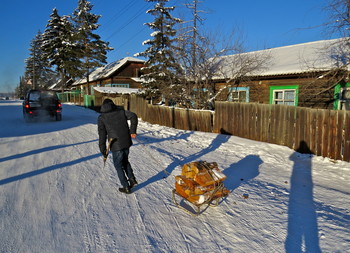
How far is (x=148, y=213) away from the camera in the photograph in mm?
3385

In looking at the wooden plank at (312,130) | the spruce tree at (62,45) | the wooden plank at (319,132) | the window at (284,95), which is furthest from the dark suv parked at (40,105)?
the spruce tree at (62,45)

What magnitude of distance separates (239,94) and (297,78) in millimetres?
3443

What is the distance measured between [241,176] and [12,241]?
168 inches

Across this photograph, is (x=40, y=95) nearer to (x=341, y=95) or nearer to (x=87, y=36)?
(x=341, y=95)

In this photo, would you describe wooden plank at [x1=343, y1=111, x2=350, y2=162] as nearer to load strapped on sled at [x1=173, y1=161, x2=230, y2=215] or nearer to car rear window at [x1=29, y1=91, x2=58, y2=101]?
load strapped on sled at [x1=173, y1=161, x2=230, y2=215]

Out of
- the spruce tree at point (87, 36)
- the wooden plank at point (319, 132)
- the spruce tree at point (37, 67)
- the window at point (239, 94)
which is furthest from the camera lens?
the spruce tree at point (37, 67)

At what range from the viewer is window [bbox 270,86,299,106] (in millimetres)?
10975

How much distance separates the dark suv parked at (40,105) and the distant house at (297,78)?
909cm

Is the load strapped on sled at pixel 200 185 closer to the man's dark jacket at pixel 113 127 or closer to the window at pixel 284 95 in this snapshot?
the man's dark jacket at pixel 113 127

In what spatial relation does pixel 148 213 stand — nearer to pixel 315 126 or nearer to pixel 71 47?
pixel 315 126

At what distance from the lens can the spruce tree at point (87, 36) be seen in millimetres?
30375

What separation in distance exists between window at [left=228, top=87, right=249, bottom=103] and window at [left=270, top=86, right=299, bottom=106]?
1.45 m

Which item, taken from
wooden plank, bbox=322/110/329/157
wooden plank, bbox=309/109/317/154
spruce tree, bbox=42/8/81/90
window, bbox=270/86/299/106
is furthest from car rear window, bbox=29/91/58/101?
spruce tree, bbox=42/8/81/90

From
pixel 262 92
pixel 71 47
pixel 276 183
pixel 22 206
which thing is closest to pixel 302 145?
pixel 276 183
